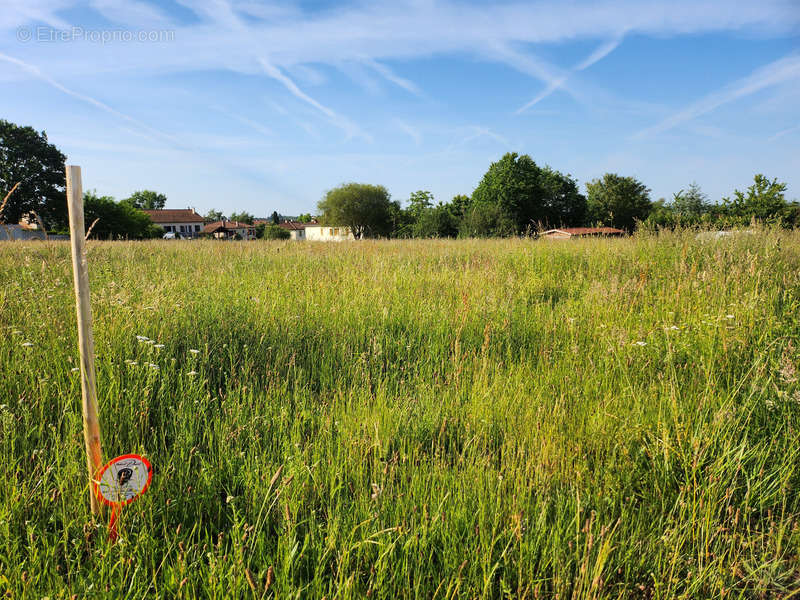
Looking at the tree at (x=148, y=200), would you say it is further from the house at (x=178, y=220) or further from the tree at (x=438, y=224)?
the tree at (x=438, y=224)

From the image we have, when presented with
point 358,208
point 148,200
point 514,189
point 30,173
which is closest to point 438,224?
point 514,189

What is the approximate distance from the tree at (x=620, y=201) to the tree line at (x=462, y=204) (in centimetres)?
15

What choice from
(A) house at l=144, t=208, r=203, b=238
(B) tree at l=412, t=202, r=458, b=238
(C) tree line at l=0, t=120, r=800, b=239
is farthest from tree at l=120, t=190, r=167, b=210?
(B) tree at l=412, t=202, r=458, b=238

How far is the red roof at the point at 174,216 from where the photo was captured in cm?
9856

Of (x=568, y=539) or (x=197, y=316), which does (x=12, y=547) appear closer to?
(x=568, y=539)

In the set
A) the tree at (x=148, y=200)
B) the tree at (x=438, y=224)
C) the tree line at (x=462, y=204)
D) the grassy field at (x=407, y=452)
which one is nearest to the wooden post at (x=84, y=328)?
the grassy field at (x=407, y=452)

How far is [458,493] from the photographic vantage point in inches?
71.4

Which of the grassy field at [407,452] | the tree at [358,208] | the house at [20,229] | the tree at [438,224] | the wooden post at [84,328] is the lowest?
the grassy field at [407,452]

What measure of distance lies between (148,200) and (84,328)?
132959 mm

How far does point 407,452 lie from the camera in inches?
92.5

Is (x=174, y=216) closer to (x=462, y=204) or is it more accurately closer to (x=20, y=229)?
(x=462, y=204)

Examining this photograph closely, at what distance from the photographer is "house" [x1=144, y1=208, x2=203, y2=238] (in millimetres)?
98625

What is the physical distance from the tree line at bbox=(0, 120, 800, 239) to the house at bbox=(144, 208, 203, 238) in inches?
1070

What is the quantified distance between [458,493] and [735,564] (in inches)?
40.9
